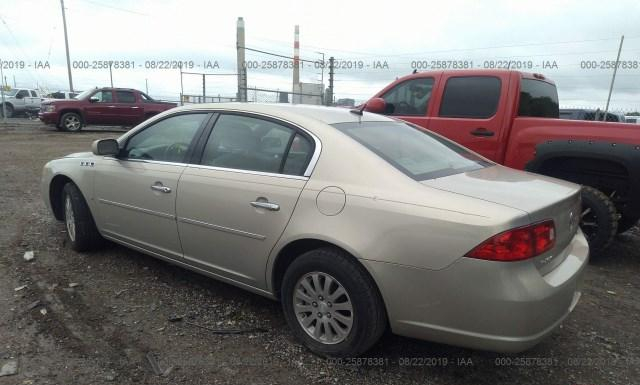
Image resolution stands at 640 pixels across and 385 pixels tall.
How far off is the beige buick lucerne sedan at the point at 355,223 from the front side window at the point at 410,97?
2049 mm

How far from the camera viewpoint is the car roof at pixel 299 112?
3.04m

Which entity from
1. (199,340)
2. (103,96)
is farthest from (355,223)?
(103,96)

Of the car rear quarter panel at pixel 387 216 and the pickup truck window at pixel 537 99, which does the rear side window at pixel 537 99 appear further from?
the car rear quarter panel at pixel 387 216

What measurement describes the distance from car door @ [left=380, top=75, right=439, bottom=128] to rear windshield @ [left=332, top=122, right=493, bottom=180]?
1.98 meters

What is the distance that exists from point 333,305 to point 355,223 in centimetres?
51

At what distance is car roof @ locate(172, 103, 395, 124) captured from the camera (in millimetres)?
3035

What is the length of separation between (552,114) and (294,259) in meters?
4.18

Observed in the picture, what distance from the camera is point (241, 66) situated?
66.7 ft

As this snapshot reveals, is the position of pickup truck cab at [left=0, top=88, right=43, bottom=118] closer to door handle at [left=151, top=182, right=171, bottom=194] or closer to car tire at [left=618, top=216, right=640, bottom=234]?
door handle at [left=151, top=182, right=171, bottom=194]

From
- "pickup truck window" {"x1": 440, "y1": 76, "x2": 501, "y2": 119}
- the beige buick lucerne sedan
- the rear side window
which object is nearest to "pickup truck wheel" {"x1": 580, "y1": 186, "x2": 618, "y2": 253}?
the rear side window

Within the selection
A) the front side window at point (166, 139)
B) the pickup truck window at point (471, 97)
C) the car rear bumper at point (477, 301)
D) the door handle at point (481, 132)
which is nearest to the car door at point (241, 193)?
the front side window at point (166, 139)

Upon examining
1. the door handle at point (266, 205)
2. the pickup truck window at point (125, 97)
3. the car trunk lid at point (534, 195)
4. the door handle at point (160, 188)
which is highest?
the pickup truck window at point (125, 97)

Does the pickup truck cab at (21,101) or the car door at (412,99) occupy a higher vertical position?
the car door at (412,99)

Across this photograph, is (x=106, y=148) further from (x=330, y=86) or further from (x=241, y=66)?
(x=241, y=66)
